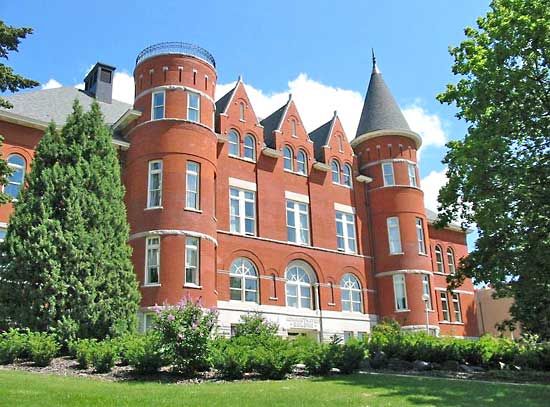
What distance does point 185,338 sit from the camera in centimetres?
1482

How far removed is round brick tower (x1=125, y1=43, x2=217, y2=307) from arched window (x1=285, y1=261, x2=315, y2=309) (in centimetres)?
615

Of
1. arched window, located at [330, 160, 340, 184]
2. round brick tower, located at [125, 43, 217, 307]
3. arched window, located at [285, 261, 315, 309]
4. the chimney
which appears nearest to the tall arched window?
arched window, located at [330, 160, 340, 184]

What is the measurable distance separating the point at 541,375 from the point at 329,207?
18.4 metres

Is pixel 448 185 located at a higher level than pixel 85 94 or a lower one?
lower

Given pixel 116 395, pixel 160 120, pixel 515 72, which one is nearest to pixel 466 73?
pixel 515 72

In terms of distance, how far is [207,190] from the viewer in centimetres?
2780

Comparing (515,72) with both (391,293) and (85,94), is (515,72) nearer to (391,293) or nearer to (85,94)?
(391,293)

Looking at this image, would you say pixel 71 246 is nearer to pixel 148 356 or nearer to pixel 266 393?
pixel 148 356

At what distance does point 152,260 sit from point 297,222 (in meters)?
10.6

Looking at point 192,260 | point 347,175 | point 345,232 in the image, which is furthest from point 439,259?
point 192,260

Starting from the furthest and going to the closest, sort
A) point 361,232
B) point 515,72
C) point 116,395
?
1. point 361,232
2. point 515,72
3. point 116,395

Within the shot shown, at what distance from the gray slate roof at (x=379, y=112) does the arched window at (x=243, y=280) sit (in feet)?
46.2

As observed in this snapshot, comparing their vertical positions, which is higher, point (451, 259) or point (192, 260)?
point (451, 259)

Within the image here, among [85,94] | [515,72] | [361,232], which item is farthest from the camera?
[361,232]
